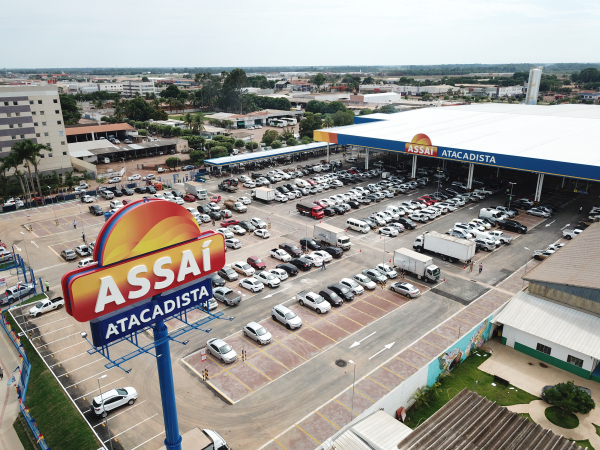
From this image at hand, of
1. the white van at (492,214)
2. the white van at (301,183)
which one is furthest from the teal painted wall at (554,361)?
the white van at (301,183)

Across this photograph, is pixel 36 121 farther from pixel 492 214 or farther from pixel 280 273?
pixel 492 214

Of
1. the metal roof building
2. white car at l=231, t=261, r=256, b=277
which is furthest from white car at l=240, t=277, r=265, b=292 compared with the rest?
the metal roof building

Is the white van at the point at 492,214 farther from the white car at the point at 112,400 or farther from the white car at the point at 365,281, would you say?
the white car at the point at 112,400

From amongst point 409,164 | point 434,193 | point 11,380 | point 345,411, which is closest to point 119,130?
point 409,164

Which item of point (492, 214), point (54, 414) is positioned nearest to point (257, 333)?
point (54, 414)

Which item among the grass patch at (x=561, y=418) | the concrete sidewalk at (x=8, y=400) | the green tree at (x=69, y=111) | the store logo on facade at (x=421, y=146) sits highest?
the green tree at (x=69, y=111)

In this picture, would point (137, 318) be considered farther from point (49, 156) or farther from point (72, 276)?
point (49, 156)

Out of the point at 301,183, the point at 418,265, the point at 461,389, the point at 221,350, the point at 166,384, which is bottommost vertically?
the point at 461,389
